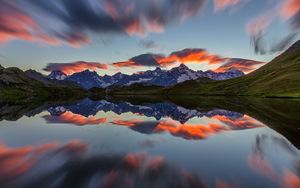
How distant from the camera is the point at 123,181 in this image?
1881 centimetres

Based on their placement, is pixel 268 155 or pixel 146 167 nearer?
pixel 146 167

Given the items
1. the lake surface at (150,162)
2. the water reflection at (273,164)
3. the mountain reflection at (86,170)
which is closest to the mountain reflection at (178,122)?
the water reflection at (273,164)

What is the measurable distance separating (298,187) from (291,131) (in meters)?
28.6

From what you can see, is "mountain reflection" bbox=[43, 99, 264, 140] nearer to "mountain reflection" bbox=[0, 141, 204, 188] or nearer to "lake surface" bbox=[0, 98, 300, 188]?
"lake surface" bbox=[0, 98, 300, 188]

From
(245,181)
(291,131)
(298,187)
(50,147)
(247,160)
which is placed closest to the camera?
(298,187)

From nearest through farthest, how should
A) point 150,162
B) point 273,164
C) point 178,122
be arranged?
point 150,162
point 273,164
point 178,122

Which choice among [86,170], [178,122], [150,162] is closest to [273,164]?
[150,162]

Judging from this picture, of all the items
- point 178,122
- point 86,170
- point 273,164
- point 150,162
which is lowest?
point 178,122

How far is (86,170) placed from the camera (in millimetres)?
21906

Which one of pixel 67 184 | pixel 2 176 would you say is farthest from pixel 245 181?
pixel 2 176

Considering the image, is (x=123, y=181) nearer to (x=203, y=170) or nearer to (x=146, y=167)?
(x=146, y=167)

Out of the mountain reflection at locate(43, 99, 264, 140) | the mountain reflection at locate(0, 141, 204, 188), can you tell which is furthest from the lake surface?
the mountain reflection at locate(43, 99, 264, 140)

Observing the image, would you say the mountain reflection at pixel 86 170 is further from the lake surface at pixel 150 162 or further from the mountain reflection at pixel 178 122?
the mountain reflection at pixel 178 122

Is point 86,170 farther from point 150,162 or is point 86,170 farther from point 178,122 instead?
point 178,122
